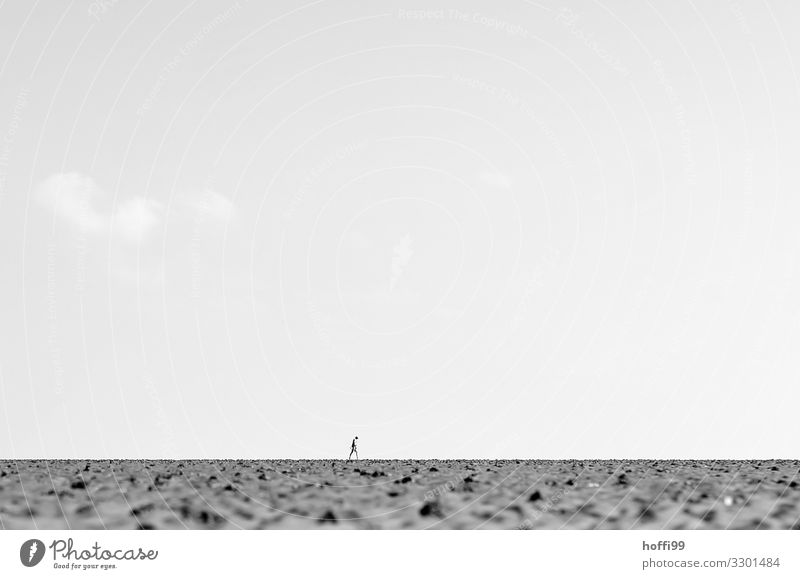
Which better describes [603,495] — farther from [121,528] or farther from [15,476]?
[15,476]

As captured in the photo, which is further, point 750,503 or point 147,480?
point 147,480

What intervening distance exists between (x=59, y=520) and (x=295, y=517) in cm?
A: 429

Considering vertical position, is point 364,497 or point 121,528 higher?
point 364,497

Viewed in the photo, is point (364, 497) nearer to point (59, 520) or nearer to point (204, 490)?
point (204, 490)

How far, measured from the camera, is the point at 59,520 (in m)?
14.6

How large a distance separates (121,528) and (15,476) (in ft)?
35.7
